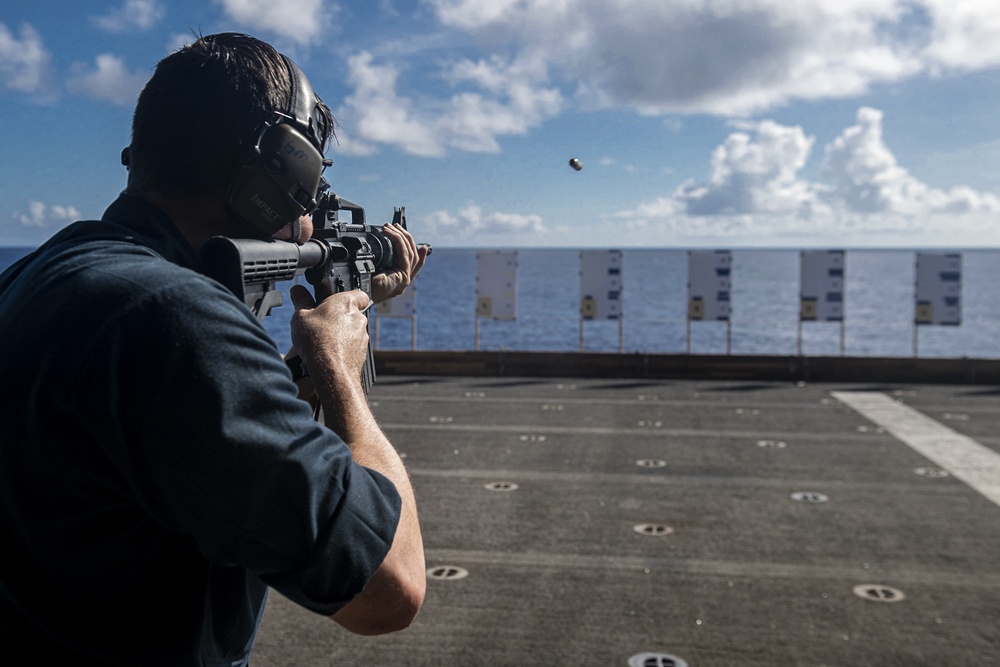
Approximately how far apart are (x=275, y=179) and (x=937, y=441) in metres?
9.89

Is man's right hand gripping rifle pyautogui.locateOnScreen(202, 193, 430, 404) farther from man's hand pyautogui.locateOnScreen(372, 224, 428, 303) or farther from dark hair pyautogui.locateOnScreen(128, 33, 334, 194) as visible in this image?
dark hair pyautogui.locateOnScreen(128, 33, 334, 194)

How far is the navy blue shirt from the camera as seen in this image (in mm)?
991

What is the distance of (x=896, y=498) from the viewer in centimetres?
711

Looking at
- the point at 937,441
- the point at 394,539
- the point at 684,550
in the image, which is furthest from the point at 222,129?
the point at 937,441

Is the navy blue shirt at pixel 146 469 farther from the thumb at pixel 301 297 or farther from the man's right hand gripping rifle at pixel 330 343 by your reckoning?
the thumb at pixel 301 297

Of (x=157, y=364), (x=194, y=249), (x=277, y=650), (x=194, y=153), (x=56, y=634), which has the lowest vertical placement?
(x=277, y=650)

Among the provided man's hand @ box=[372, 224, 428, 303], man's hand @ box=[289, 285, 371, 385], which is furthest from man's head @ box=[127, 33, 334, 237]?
man's hand @ box=[372, 224, 428, 303]

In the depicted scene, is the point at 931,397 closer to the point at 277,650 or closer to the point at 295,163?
the point at 277,650

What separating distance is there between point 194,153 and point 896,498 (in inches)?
283

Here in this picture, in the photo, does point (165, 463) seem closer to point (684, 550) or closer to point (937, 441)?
point (684, 550)

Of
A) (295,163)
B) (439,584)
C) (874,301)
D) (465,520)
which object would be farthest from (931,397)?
(874,301)

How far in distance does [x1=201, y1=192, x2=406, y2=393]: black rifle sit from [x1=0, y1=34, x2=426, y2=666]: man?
2.7 inches

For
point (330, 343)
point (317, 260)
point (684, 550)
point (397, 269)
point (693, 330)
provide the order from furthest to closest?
point (693, 330)
point (684, 550)
point (397, 269)
point (317, 260)
point (330, 343)

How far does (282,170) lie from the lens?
1419 mm
